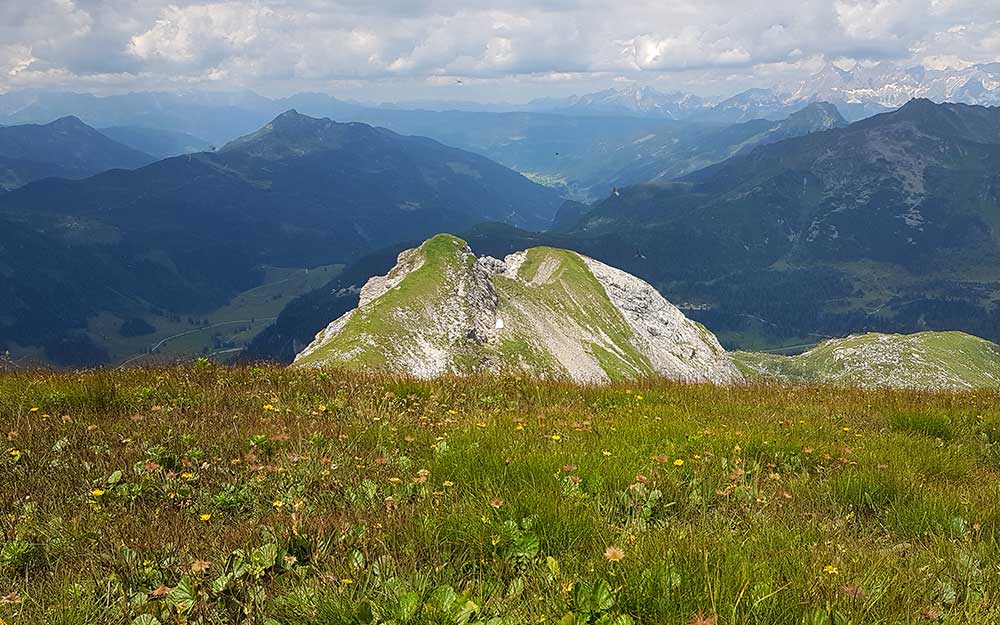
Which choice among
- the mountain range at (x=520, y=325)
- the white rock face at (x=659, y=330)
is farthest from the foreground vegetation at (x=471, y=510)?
the white rock face at (x=659, y=330)

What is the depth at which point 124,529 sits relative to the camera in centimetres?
431

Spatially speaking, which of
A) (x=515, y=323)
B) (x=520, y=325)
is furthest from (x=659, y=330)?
(x=515, y=323)

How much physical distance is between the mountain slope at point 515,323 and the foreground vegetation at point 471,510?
7531 centimetres

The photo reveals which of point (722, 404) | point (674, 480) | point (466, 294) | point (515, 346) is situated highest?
point (674, 480)

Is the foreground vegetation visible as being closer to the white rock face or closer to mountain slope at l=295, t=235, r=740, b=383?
mountain slope at l=295, t=235, r=740, b=383

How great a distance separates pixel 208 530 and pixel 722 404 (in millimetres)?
8047

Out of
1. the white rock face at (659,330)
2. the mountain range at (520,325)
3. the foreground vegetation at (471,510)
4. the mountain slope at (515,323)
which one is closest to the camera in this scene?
the foreground vegetation at (471,510)

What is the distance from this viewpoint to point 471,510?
439 cm

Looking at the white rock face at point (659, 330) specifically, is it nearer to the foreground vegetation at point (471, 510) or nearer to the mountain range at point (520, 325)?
the mountain range at point (520, 325)

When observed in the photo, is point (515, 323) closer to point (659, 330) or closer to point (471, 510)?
point (659, 330)

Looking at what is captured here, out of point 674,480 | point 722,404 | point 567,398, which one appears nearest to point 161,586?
point 674,480

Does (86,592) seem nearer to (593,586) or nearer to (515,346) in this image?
(593,586)

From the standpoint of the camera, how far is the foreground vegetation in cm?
319

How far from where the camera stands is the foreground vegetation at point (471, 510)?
10.5ft
